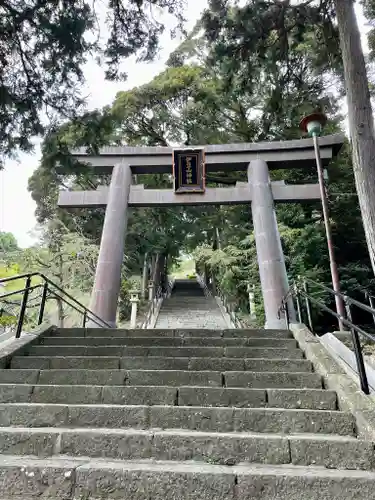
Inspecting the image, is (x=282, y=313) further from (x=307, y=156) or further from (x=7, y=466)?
(x=7, y=466)

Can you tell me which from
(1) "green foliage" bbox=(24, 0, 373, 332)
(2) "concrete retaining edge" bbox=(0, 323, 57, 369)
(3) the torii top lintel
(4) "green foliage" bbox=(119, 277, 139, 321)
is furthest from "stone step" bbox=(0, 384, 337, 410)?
(4) "green foliage" bbox=(119, 277, 139, 321)

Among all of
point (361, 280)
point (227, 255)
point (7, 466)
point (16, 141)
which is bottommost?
point (7, 466)

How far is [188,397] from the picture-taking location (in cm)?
270

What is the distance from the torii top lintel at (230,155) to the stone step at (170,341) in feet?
17.7

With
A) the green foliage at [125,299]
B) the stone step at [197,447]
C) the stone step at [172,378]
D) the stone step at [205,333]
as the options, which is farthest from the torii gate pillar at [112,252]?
the green foliage at [125,299]

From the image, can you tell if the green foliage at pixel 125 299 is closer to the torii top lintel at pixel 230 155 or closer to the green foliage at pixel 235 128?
the green foliage at pixel 235 128

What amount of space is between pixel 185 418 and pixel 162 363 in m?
1.03

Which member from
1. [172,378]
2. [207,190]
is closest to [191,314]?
[207,190]

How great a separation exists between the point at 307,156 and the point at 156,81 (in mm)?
8475

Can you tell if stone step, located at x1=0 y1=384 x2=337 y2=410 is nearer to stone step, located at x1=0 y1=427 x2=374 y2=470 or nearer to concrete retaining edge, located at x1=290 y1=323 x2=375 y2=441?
concrete retaining edge, located at x1=290 y1=323 x2=375 y2=441

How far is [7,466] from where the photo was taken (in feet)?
6.14

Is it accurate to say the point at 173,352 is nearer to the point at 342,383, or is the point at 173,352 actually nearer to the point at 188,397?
the point at 188,397

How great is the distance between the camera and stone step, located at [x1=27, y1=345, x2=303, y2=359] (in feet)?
12.2

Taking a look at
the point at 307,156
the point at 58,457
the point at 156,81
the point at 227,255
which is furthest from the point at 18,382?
the point at 156,81
